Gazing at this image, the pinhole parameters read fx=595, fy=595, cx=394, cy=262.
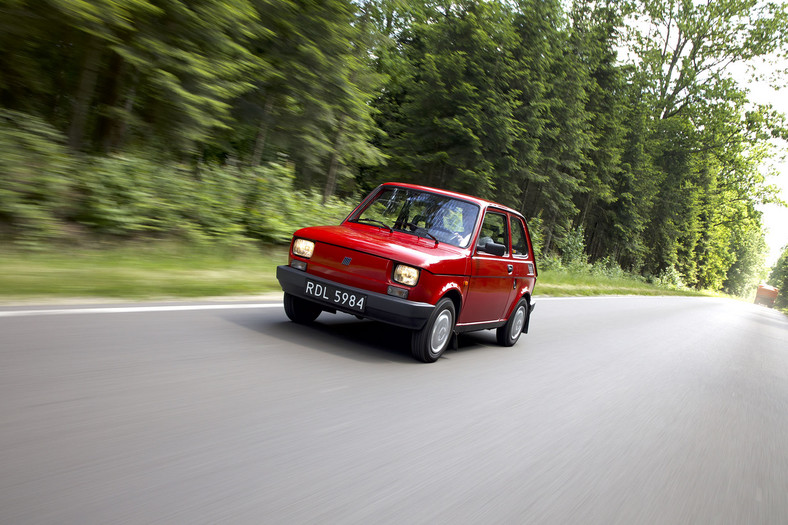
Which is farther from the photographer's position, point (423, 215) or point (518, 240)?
point (518, 240)

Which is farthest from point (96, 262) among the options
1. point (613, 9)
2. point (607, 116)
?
point (613, 9)

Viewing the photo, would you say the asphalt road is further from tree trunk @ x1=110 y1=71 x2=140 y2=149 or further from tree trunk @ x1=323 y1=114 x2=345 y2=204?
tree trunk @ x1=323 y1=114 x2=345 y2=204

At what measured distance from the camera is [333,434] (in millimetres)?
3516

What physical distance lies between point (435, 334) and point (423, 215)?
140cm

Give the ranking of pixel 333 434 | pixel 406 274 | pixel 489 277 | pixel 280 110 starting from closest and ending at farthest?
pixel 333 434 < pixel 406 274 < pixel 489 277 < pixel 280 110

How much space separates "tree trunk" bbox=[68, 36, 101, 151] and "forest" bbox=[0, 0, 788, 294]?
0.03 metres

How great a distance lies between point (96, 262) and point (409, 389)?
4842 millimetres

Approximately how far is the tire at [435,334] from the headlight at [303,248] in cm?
126

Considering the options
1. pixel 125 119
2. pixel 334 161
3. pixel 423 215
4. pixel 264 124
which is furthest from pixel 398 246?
pixel 334 161

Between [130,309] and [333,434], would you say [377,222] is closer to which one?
[130,309]

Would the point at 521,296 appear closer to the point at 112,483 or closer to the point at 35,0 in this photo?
the point at 112,483

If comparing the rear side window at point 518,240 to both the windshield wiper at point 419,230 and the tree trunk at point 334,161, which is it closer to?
the windshield wiper at point 419,230

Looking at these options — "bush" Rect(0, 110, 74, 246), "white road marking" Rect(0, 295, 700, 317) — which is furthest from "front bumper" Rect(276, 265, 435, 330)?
"bush" Rect(0, 110, 74, 246)

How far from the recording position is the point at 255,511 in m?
2.47
